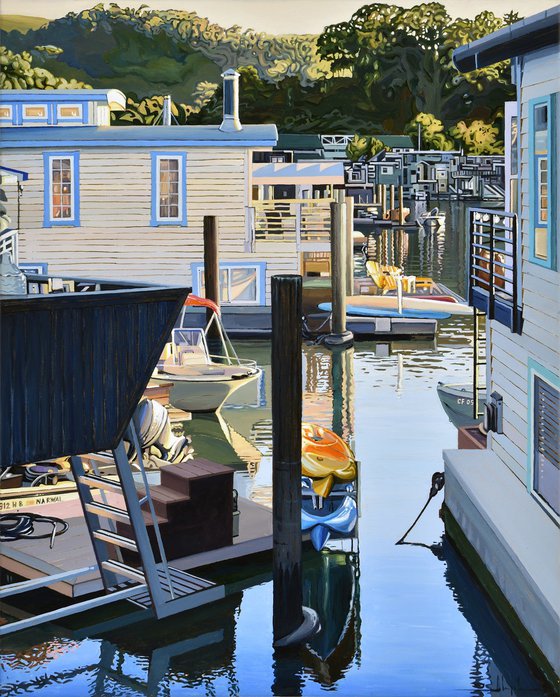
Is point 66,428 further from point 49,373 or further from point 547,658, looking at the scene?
point 547,658

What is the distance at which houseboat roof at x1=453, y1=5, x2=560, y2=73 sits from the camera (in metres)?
11.6

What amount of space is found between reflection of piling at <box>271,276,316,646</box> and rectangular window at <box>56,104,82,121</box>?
27944 millimetres

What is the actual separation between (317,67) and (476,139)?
1529 inches

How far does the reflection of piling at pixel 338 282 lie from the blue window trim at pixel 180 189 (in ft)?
18.5

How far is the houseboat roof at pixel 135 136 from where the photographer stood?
36.3 meters

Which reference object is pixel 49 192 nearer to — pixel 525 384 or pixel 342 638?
pixel 525 384

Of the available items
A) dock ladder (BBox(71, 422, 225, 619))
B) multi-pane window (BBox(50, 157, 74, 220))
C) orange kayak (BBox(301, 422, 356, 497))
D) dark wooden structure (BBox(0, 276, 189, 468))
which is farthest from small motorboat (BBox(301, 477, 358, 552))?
multi-pane window (BBox(50, 157, 74, 220))

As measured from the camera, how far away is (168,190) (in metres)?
37.3

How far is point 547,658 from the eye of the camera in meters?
10.9

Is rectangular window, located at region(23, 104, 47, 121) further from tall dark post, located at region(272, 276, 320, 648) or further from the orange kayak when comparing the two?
tall dark post, located at region(272, 276, 320, 648)

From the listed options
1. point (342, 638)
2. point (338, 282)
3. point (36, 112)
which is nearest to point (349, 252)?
point (338, 282)

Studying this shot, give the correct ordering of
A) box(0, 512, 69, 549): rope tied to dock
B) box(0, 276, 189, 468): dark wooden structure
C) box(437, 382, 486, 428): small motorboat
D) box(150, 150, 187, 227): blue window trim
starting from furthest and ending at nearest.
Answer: box(150, 150, 187, 227): blue window trim
box(437, 382, 486, 428): small motorboat
box(0, 512, 69, 549): rope tied to dock
box(0, 276, 189, 468): dark wooden structure

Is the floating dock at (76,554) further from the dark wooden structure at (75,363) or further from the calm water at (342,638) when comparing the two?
the dark wooden structure at (75,363)

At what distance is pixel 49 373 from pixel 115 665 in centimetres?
321
